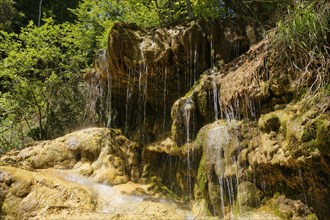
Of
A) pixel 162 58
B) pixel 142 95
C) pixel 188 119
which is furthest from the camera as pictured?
pixel 142 95

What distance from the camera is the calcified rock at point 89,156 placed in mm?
8336

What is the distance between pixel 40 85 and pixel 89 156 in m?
5.51

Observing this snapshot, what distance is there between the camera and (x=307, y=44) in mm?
5309

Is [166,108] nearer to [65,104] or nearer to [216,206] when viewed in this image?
[216,206]

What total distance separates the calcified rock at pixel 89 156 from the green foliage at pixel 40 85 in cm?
393

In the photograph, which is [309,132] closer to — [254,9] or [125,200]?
[125,200]

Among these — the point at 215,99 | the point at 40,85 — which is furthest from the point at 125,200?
the point at 40,85

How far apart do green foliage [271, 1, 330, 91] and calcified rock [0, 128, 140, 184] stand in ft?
16.2

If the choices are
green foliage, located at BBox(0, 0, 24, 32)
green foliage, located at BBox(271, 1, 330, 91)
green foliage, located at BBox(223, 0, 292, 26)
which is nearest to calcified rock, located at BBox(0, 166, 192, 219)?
green foliage, located at BBox(271, 1, 330, 91)

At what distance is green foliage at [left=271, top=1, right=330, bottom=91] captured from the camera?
16.6 feet

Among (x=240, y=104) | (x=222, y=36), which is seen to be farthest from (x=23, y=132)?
(x=240, y=104)

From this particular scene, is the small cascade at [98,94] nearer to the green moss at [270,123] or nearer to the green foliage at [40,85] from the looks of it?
the green foliage at [40,85]

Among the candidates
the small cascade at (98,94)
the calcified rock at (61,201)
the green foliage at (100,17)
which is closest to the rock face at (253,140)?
the calcified rock at (61,201)

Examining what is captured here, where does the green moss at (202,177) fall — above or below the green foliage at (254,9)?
below
